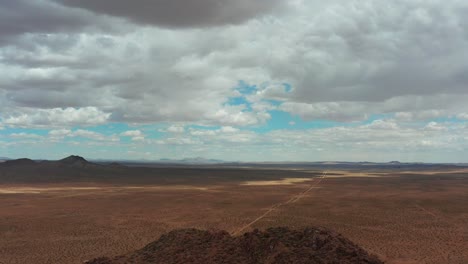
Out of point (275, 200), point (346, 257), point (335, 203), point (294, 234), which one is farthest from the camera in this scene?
point (275, 200)

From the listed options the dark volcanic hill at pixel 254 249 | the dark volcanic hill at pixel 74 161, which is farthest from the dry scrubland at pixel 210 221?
the dark volcanic hill at pixel 74 161

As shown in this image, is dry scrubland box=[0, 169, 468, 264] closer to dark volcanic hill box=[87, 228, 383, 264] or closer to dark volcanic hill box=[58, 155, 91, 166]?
dark volcanic hill box=[87, 228, 383, 264]

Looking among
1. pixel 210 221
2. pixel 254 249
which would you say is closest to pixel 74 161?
pixel 210 221

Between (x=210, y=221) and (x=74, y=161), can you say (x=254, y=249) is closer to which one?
(x=210, y=221)

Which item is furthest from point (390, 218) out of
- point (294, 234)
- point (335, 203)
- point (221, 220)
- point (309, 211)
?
point (294, 234)

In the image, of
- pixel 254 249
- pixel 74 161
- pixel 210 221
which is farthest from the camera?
pixel 74 161

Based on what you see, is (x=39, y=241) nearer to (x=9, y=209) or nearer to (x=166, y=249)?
(x=166, y=249)

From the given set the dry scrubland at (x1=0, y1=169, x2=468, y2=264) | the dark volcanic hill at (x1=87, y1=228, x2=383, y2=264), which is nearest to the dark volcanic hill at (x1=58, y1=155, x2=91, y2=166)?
the dry scrubland at (x1=0, y1=169, x2=468, y2=264)

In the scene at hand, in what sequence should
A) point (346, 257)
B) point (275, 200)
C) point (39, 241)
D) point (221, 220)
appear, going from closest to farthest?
point (346, 257), point (39, 241), point (221, 220), point (275, 200)
